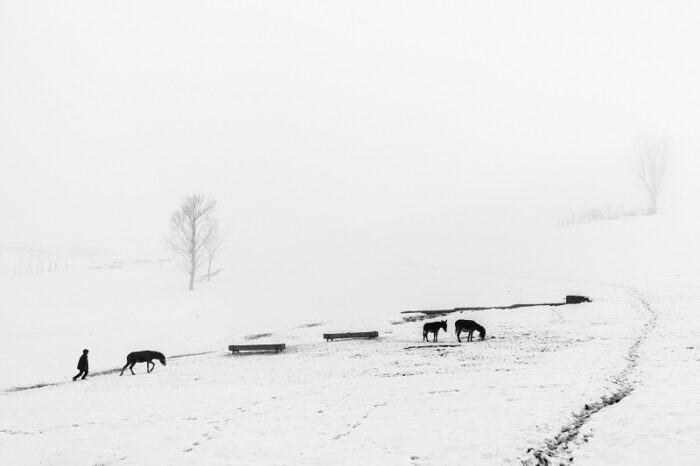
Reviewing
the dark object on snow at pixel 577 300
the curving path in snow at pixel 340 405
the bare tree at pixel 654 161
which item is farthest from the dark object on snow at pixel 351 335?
the bare tree at pixel 654 161

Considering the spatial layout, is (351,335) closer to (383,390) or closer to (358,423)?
(383,390)

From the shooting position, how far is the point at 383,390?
17.8 metres

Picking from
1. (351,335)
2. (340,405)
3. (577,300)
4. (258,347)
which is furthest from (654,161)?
(340,405)

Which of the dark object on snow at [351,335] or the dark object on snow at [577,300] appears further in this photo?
the dark object on snow at [577,300]

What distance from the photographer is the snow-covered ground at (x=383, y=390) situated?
11.7 m

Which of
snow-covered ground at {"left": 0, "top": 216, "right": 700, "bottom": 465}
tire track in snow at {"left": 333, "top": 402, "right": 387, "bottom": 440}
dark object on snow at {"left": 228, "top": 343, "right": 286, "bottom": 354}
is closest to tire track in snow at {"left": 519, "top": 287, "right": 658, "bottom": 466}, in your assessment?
snow-covered ground at {"left": 0, "top": 216, "right": 700, "bottom": 465}

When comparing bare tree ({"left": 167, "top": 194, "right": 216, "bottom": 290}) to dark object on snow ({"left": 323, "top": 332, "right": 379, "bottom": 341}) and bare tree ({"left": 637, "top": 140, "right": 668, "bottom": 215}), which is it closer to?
dark object on snow ({"left": 323, "top": 332, "right": 379, "bottom": 341})

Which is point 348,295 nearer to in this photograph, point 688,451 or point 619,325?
point 619,325

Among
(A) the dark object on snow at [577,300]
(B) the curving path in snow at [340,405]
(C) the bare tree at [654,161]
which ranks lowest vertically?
(B) the curving path in snow at [340,405]

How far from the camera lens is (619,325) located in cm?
2730

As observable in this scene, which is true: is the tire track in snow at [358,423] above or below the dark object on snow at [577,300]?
below

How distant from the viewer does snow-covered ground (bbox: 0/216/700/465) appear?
38.4 feet

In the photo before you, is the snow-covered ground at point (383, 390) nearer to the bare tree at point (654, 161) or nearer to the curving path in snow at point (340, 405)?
the curving path in snow at point (340, 405)

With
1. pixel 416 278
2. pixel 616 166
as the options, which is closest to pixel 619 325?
pixel 416 278
